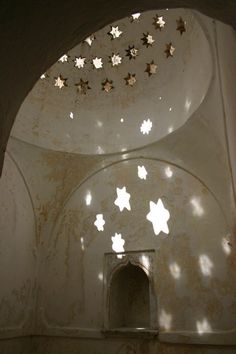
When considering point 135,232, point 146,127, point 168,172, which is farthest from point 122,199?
point 146,127

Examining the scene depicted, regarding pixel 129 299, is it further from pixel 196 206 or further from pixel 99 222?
pixel 196 206

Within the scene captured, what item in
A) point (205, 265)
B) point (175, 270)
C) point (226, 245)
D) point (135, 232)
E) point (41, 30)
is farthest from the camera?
point (135, 232)

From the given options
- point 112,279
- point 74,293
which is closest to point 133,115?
point 112,279

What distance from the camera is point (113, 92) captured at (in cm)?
820

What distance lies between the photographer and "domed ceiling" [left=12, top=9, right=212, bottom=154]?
7.14 metres

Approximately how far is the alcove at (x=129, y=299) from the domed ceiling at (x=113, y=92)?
283 cm

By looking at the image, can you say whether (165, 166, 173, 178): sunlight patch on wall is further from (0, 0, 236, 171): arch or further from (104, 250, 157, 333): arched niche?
(0, 0, 236, 171): arch

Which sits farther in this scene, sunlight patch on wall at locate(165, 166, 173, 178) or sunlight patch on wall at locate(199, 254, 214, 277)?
sunlight patch on wall at locate(165, 166, 173, 178)

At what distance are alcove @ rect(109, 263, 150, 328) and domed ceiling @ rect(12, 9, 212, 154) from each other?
2.83 m

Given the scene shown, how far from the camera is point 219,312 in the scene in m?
5.68

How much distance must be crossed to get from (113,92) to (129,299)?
15.9ft

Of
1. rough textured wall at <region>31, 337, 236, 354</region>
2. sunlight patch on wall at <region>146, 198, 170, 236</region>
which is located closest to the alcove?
rough textured wall at <region>31, 337, 236, 354</region>

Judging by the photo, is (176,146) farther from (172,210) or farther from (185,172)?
(172,210)

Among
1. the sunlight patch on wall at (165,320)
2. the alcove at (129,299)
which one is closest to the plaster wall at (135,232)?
the sunlight patch on wall at (165,320)
